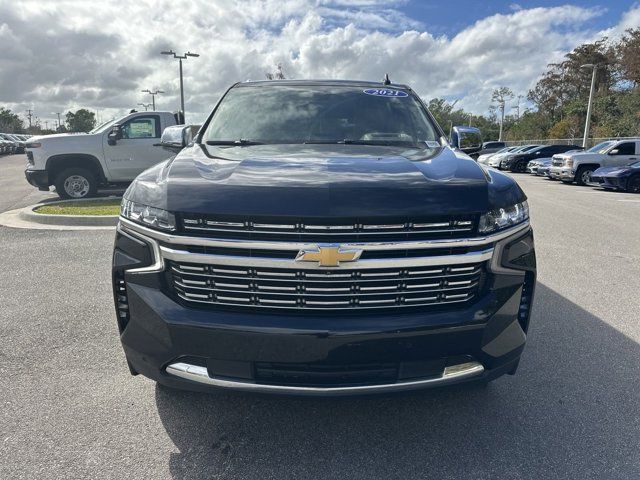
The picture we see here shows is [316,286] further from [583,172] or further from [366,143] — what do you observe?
[583,172]

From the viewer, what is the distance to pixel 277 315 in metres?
2.20

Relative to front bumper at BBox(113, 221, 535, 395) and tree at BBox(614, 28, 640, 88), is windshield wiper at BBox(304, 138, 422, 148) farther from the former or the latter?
tree at BBox(614, 28, 640, 88)

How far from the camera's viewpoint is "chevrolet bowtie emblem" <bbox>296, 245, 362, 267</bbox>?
2.12 metres

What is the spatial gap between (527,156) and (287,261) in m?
27.9

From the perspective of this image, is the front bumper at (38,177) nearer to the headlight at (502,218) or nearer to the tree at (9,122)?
the headlight at (502,218)

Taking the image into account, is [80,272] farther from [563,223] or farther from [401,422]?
[563,223]

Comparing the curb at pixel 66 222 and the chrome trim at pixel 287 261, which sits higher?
the chrome trim at pixel 287 261

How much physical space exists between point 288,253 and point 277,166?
0.55m

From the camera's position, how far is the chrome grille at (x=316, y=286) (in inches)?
85.4

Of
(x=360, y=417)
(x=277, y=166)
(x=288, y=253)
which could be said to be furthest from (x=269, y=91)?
(x=360, y=417)

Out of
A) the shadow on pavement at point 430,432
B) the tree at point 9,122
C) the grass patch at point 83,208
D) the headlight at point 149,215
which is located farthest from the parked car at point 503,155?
the tree at point 9,122

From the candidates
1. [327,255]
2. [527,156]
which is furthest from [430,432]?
[527,156]

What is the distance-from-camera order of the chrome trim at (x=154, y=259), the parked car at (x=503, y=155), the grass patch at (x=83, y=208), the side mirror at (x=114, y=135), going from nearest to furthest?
the chrome trim at (x=154, y=259)
the grass patch at (x=83, y=208)
the side mirror at (x=114, y=135)
the parked car at (x=503, y=155)

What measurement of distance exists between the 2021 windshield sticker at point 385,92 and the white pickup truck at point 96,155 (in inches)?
310
